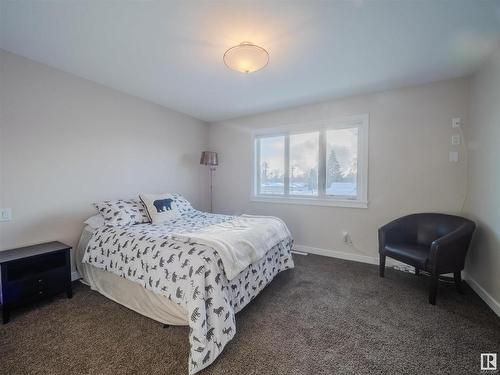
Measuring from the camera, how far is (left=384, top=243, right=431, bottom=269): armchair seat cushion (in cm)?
203

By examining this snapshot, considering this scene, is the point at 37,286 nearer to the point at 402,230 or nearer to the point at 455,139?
the point at 402,230

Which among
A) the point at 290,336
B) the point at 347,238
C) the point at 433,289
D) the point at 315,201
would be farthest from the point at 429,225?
the point at 290,336

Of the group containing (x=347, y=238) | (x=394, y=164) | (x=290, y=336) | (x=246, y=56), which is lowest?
(x=290, y=336)

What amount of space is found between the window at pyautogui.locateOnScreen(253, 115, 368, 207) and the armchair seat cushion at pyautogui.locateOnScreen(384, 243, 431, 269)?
29.3 inches

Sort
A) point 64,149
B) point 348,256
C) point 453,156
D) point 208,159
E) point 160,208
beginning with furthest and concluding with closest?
point 208,159, point 348,256, point 160,208, point 453,156, point 64,149

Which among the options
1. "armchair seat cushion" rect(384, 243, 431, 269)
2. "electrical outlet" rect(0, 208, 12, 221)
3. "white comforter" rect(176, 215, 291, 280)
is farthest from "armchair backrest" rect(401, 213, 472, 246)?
"electrical outlet" rect(0, 208, 12, 221)

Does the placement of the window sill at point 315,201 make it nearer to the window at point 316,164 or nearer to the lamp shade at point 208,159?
the window at point 316,164

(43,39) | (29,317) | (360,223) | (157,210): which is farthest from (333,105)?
(29,317)

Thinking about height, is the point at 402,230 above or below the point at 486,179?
below

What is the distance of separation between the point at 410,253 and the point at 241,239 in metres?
1.74

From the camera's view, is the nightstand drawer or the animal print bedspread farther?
the nightstand drawer

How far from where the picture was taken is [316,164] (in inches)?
132

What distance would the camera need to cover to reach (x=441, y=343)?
1.51 meters

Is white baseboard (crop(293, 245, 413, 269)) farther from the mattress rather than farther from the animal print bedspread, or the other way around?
the mattress
